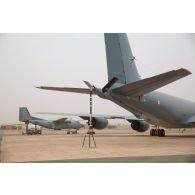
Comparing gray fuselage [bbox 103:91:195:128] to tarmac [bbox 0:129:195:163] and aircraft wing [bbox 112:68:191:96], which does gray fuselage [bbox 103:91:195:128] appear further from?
tarmac [bbox 0:129:195:163]

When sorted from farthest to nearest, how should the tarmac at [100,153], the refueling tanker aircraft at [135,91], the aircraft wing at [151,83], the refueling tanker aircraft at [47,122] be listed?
1. the refueling tanker aircraft at [47,122]
2. the refueling tanker aircraft at [135,91]
3. the aircraft wing at [151,83]
4. the tarmac at [100,153]

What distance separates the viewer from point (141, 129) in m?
24.7

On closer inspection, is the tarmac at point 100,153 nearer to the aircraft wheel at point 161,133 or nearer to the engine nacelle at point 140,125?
the aircraft wheel at point 161,133

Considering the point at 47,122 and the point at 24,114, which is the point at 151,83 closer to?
the point at 47,122

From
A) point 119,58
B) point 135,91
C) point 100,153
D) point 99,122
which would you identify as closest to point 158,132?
point 99,122

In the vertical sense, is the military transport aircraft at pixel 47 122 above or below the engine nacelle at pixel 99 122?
below

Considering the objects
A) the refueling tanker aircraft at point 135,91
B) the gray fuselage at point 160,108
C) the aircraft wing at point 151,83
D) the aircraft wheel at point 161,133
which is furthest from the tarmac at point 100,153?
the aircraft wheel at point 161,133

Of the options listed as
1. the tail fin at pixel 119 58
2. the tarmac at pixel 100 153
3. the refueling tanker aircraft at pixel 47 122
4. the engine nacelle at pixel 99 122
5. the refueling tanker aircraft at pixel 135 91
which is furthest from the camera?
the refueling tanker aircraft at pixel 47 122

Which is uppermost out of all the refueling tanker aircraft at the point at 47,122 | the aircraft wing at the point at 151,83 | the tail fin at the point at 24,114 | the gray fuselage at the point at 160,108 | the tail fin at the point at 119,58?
the tail fin at the point at 119,58

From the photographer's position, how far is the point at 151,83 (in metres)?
13.9

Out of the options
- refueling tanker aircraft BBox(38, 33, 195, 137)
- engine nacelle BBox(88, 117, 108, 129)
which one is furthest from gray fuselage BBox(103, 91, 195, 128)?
engine nacelle BBox(88, 117, 108, 129)

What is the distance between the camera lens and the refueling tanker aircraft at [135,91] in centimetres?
1493

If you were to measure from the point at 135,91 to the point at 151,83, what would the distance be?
208cm

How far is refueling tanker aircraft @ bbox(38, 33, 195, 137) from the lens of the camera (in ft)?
49.0
